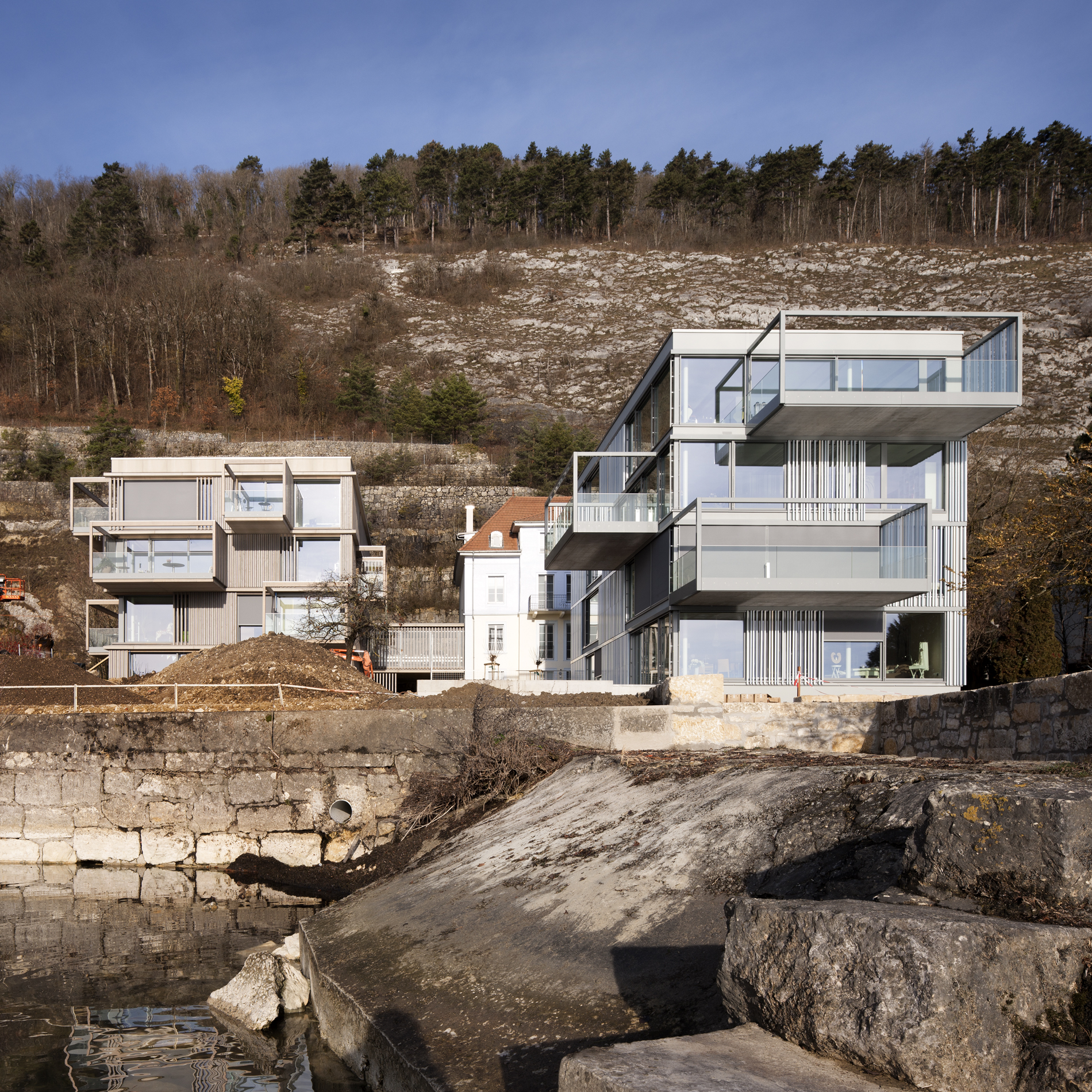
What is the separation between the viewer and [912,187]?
102812mm

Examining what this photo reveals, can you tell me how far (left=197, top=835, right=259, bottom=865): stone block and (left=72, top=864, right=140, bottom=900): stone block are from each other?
877 mm

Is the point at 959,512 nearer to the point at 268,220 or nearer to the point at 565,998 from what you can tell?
the point at 565,998

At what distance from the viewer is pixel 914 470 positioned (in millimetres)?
23297

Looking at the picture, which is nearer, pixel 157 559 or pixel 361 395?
pixel 157 559

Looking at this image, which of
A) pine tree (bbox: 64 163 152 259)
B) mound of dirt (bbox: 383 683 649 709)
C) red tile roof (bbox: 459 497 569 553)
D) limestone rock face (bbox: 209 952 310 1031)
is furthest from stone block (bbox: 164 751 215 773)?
pine tree (bbox: 64 163 152 259)

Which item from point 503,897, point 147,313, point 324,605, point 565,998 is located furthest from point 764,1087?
point 147,313

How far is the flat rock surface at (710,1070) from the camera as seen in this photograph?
2.57 meters

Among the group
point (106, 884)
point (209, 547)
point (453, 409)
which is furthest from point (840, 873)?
point (453, 409)

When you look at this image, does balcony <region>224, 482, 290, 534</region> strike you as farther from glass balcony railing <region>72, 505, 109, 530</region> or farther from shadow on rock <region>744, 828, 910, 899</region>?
shadow on rock <region>744, 828, 910, 899</region>

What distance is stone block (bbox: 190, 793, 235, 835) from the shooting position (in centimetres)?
1345

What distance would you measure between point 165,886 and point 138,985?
15.6ft

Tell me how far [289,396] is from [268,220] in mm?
43356

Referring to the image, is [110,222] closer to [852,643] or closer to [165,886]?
[852,643]

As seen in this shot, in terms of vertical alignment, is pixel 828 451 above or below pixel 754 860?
above
